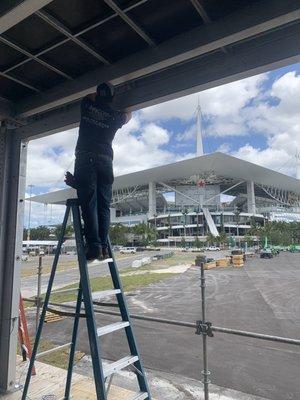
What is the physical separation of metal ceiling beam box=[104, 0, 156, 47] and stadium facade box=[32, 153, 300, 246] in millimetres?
90187

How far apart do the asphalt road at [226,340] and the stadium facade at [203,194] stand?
257 feet

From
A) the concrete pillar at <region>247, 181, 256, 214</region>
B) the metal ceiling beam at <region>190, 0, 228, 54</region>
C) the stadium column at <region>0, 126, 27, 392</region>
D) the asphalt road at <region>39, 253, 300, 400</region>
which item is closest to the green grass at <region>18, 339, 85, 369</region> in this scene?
the asphalt road at <region>39, 253, 300, 400</region>

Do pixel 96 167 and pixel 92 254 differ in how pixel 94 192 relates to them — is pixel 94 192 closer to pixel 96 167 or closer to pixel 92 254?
pixel 96 167

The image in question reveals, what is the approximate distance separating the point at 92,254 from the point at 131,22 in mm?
2132

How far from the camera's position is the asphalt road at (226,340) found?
6.46m

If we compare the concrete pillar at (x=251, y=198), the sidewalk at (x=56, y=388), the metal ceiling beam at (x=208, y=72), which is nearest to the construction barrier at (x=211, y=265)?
the sidewalk at (x=56, y=388)

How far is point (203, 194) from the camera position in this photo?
4601 inches

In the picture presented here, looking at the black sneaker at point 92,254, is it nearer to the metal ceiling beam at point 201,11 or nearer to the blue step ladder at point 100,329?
the blue step ladder at point 100,329

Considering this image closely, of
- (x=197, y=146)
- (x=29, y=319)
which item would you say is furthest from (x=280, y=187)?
(x=29, y=319)

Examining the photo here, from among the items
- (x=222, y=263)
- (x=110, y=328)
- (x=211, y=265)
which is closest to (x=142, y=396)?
(x=110, y=328)

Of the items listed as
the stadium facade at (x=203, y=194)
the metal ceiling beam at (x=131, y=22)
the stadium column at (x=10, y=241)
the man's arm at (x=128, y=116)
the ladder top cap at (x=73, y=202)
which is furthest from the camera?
the stadium facade at (x=203, y=194)

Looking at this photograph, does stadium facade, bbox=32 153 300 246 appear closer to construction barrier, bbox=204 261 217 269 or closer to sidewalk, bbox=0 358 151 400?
construction barrier, bbox=204 261 217 269

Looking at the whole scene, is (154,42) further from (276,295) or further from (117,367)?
(276,295)

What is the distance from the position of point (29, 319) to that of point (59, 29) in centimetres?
1151
